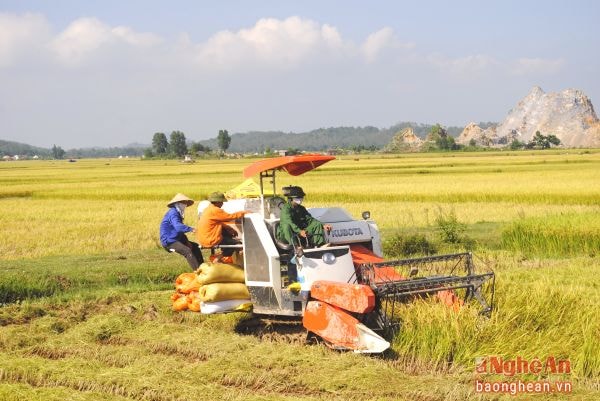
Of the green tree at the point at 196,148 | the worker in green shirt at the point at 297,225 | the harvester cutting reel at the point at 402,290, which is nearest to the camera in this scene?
the harvester cutting reel at the point at 402,290

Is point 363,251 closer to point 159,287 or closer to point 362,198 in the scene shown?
point 159,287

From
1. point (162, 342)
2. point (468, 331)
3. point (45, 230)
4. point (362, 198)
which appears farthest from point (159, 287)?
point (362, 198)

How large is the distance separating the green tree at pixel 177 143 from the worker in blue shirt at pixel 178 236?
162 meters

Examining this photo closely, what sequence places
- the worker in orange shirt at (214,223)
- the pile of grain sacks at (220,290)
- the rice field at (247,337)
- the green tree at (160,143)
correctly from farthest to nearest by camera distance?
the green tree at (160,143) < the worker in orange shirt at (214,223) < the pile of grain sacks at (220,290) < the rice field at (247,337)

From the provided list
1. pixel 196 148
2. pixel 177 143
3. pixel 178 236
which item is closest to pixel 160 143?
pixel 177 143

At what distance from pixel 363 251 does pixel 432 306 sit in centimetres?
176

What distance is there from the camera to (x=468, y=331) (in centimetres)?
846

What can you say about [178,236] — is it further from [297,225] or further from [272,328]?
[297,225]

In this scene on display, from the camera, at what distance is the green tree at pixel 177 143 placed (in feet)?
568

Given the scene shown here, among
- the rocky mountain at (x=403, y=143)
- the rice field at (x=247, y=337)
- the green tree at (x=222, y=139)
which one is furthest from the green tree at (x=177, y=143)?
the rice field at (x=247, y=337)

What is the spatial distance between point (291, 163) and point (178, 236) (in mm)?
2847

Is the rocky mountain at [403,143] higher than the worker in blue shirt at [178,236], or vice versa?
the worker in blue shirt at [178,236]

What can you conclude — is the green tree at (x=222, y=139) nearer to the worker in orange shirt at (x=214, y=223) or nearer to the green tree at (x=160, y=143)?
the green tree at (x=160, y=143)

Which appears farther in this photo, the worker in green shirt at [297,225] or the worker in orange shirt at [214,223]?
the worker in orange shirt at [214,223]
